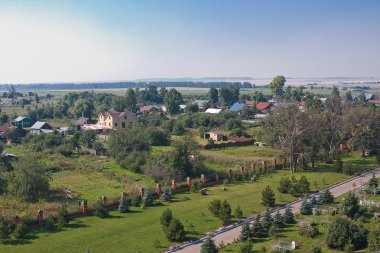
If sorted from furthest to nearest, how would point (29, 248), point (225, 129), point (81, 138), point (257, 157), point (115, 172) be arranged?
point (225, 129), point (81, 138), point (257, 157), point (115, 172), point (29, 248)

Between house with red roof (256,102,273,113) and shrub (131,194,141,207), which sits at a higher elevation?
house with red roof (256,102,273,113)

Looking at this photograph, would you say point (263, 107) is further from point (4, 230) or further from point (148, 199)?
point (4, 230)

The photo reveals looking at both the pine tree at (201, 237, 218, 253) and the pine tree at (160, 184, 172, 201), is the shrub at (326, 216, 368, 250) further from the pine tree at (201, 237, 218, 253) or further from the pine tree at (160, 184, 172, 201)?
the pine tree at (160, 184, 172, 201)

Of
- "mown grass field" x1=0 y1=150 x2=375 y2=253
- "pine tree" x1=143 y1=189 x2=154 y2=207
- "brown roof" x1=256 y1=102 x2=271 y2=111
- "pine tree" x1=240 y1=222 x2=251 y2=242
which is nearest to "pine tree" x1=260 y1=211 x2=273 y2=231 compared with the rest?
"pine tree" x1=240 y1=222 x2=251 y2=242

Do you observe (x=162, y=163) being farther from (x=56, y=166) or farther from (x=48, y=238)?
(x=48, y=238)

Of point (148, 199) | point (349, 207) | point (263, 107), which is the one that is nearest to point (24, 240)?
point (148, 199)

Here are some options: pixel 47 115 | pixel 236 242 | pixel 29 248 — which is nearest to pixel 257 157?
pixel 236 242

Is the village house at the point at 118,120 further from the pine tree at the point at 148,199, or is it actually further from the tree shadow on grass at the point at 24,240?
the tree shadow on grass at the point at 24,240
